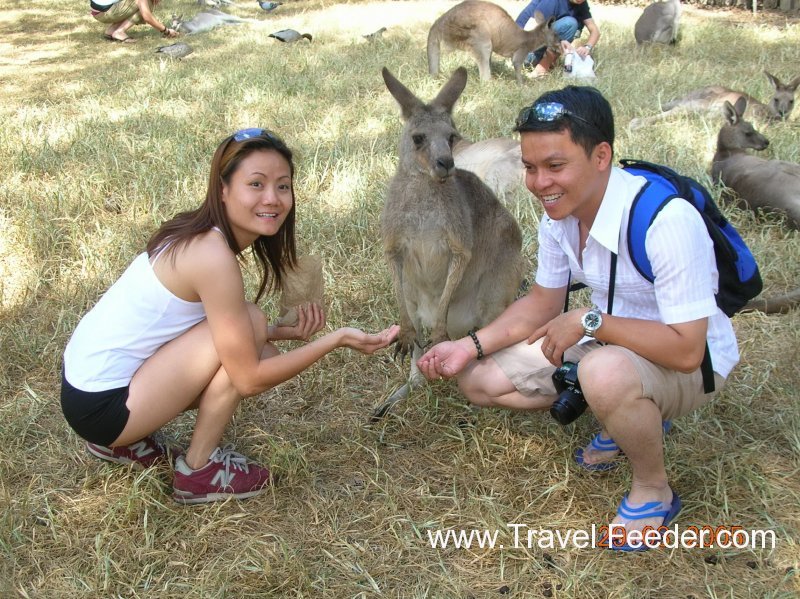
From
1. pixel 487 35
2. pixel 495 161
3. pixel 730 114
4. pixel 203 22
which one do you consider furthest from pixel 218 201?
pixel 203 22

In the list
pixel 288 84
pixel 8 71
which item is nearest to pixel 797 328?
pixel 288 84

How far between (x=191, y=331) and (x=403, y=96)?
139 centimetres

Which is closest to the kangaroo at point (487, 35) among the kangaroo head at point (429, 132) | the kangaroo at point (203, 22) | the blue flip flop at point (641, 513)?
the kangaroo at point (203, 22)

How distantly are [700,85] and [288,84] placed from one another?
11.5 feet

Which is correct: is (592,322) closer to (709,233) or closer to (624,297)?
(624,297)

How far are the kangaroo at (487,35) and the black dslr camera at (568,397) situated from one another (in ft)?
18.0

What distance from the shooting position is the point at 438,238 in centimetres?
288

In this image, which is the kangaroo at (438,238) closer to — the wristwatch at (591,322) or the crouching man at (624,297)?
the crouching man at (624,297)

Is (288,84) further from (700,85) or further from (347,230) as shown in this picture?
(700,85)

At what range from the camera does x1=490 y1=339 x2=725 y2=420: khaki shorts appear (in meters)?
2.02

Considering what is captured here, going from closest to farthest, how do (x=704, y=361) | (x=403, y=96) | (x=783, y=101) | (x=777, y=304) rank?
(x=704, y=361), (x=403, y=96), (x=777, y=304), (x=783, y=101)

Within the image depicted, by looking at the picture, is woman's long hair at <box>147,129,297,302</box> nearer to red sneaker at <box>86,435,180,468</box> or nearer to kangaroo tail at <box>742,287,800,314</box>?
red sneaker at <box>86,435,180,468</box>

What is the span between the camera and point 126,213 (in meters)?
4.18

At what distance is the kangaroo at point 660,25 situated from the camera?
767cm
